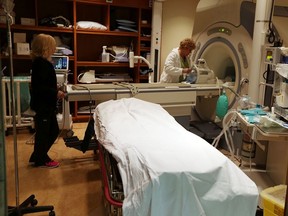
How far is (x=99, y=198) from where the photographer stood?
2598mm

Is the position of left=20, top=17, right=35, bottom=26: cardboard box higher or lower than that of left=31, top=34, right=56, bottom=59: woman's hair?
higher

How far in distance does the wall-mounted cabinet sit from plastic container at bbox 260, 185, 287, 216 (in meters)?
3.37

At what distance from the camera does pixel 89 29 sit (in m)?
4.74

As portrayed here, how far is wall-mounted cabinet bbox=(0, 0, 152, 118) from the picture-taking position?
457 cm

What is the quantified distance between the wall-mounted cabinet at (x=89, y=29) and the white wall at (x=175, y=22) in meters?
0.36

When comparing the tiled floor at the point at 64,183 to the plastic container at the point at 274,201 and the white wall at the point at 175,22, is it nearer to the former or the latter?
the plastic container at the point at 274,201

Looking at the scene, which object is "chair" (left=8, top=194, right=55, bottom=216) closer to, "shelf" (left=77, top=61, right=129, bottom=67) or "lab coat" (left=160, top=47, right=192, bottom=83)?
"lab coat" (left=160, top=47, right=192, bottom=83)

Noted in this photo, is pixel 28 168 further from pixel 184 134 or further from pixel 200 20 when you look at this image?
pixel 200 20

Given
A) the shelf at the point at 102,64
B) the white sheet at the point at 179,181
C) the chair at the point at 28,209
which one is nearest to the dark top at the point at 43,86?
the chair at the point at 28,209

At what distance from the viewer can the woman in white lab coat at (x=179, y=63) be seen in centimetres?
396

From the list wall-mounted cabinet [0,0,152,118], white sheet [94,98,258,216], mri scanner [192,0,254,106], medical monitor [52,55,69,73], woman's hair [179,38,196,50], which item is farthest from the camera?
wall-mounted cabinet [0,0,152,118]

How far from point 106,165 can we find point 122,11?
13.2 feet

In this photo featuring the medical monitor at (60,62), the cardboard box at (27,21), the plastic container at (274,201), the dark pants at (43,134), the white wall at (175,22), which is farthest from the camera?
the white wall at (175,22)

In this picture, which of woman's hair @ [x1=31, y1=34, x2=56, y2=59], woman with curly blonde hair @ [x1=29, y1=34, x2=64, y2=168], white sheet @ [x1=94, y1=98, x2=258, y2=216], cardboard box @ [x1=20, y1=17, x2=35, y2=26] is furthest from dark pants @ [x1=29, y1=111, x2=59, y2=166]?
cardboard box @ [x1=20, y1=17, x2=35, y2=26]
